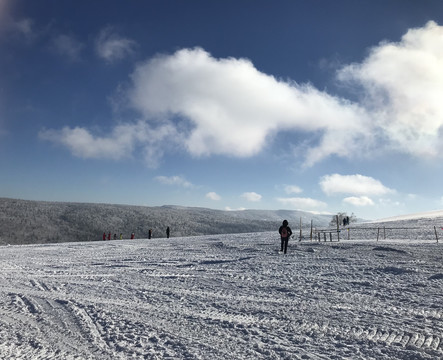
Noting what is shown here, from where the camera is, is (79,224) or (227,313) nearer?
(227,313)

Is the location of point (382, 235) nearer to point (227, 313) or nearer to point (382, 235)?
point (382, 235)

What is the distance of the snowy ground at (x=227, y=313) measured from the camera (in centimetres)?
447

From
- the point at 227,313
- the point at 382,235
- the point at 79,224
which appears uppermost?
the point at 227,313

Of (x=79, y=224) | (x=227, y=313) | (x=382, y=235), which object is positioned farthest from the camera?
(x=79, y=224)

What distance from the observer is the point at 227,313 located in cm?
612

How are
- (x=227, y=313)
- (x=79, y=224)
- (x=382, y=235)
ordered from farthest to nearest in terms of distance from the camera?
1. (x=79, y=224)
2. (x=382, y=235)
3. (x=227, y=313)

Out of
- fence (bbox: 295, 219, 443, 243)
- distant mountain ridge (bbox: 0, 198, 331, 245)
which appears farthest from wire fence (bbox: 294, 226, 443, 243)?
distant mountain ridge (bbox: 0, 198, 331, 245)

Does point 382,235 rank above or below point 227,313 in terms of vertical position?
below

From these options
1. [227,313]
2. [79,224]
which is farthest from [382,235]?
[79,224]

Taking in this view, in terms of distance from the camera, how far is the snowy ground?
4.47m

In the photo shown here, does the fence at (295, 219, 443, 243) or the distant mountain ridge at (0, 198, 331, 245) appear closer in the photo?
the fence at (295, 219, 443, 243)

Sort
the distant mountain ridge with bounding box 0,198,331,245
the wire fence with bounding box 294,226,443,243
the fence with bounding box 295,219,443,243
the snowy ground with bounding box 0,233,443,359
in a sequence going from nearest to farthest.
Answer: the snowy ground with bounding box 0,233,443,359
the wire fence with bounding box 294,226,443,243
the fence with bounding box 295,219,443,243
the distant mountain ridge with bounding box 0,198,331,245

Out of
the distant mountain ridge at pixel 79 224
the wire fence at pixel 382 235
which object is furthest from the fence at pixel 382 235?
the distant mountain ridge at pixel 79 224

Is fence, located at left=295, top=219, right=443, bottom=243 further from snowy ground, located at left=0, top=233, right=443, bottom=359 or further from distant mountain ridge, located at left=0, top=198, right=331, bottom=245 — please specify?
distant mountain ridge, located at left=0, top=198, right=331, bottom=245
